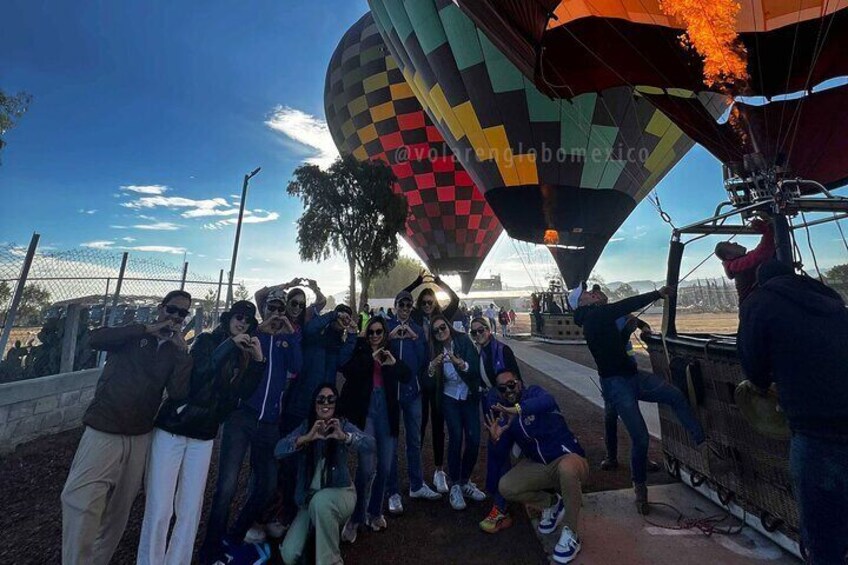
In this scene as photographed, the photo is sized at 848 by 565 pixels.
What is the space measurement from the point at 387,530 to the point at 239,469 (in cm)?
134

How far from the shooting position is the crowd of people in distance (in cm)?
179

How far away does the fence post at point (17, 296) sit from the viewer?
438cm

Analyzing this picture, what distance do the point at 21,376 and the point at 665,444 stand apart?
29.3 feet

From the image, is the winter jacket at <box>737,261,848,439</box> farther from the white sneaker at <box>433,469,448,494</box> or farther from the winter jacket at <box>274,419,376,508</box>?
the white sneaker at <box>433,469,448,494</box>

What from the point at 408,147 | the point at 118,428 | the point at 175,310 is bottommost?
the point at 118,428

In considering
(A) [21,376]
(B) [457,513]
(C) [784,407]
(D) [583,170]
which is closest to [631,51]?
(D) [583,170]

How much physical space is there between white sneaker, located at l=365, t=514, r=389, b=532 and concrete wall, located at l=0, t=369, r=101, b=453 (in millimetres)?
4681

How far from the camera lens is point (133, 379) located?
236 centimetres

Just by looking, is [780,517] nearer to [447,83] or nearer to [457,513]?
[457,513]

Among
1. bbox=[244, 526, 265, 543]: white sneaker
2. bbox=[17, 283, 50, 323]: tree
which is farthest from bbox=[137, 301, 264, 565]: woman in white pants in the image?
bbox=[17, 283, 50, 323]: tree

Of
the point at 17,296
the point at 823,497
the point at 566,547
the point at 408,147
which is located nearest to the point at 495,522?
the point at 566,547

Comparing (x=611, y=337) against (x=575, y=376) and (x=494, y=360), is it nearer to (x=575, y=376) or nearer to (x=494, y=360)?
(x=494, y=360)

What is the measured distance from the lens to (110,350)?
8.00ft

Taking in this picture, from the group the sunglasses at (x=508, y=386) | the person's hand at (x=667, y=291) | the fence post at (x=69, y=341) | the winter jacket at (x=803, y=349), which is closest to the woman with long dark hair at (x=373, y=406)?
the sunglasses at (x=508, y=386)
